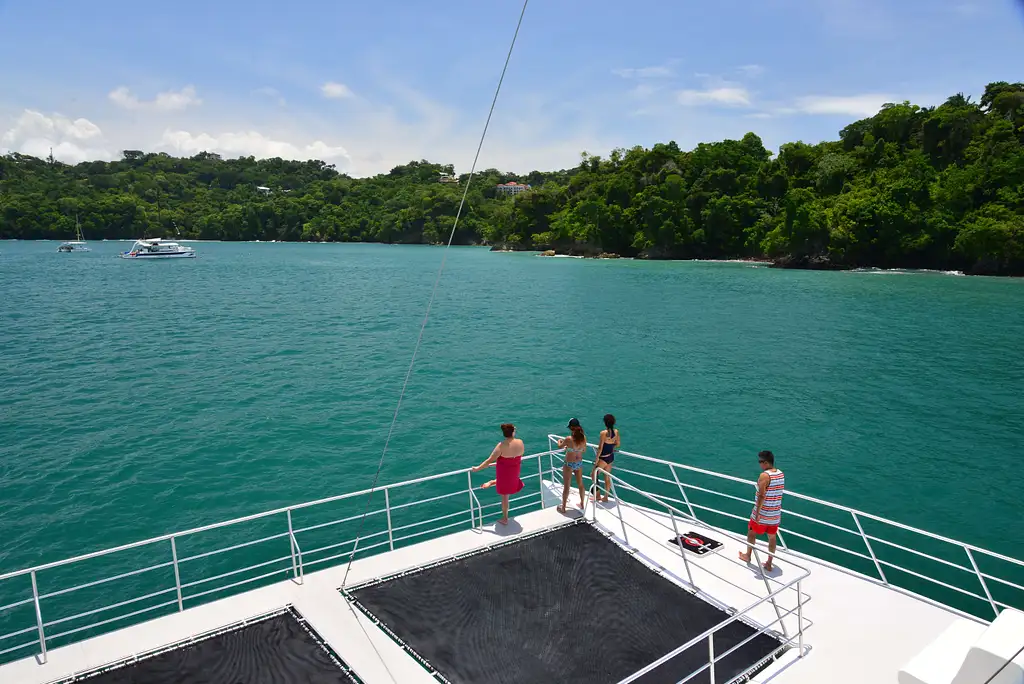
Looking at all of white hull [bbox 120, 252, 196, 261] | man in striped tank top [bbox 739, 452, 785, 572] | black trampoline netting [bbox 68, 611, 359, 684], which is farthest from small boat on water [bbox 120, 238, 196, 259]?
man in striped tank top [bbox 739, 452, 785, 572]

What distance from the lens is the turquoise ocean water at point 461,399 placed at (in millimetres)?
16000

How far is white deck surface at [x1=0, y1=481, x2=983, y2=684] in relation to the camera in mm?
6066

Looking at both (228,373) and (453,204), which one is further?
(453,204)

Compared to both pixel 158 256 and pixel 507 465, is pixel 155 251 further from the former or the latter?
pixel 507 465

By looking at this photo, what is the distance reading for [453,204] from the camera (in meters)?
198

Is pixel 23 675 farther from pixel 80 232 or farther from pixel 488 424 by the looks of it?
pixel 80 232

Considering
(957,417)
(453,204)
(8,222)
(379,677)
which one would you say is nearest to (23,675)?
(379,677)

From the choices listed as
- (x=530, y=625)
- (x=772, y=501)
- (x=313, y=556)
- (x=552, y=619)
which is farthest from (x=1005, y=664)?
(x=313, y=556)

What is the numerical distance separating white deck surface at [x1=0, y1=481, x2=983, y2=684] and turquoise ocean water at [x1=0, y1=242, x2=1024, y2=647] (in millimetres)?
8382

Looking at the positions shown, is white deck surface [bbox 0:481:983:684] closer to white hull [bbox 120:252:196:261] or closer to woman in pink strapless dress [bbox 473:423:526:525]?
woman in pink strapless dress [bbox 473:423:526:525]

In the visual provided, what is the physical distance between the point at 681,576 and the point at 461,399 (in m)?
17.3

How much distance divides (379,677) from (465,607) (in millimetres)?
1366

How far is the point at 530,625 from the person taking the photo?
6703 mm

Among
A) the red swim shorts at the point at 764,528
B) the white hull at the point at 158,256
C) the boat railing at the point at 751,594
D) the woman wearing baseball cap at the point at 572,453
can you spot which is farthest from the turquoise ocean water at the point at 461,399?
the white hull at the point at 158,256
